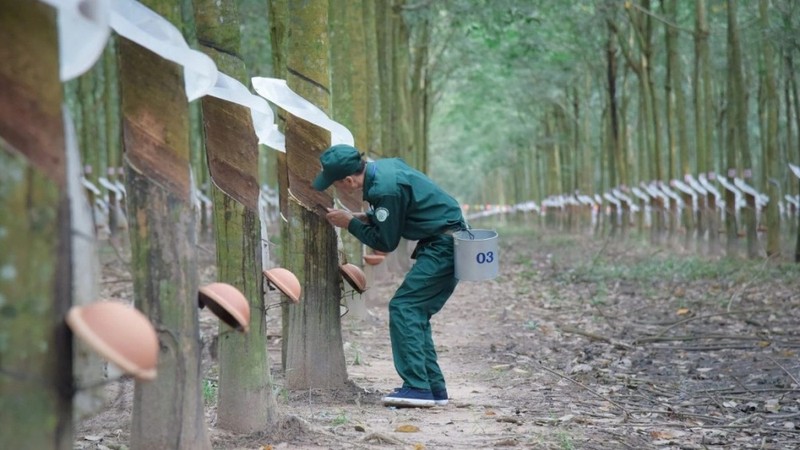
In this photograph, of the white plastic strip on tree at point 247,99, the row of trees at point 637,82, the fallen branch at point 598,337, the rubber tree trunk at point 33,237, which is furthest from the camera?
the row of trees at point 637,82

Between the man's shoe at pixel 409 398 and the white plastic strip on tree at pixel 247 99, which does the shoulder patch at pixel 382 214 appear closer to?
the white plastic strip on tree at pixel 247 99

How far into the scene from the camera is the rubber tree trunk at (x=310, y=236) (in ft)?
21.9

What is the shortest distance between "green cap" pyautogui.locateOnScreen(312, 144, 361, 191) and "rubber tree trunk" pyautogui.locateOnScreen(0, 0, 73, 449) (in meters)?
3.13

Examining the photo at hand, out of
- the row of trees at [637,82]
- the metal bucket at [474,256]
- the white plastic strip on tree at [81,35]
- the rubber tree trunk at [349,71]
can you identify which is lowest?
the metal bucket at [474,256]

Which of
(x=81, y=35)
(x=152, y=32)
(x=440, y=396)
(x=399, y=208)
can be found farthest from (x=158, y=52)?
(x=440, y=396)

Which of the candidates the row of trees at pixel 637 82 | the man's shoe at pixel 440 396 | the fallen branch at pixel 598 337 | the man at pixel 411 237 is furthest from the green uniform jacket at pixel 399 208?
the row of trees at pixel 637 82

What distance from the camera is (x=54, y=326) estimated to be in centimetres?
296

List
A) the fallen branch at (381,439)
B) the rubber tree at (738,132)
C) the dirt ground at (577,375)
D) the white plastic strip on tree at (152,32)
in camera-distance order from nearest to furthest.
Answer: the white plastic strip on tree at (152,32) → the fallen branch at (381,439) → the dirt ground at (577,375) → the rubber tree at (738,132)

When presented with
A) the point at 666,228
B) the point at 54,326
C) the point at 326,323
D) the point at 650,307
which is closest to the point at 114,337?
the point at 54,326

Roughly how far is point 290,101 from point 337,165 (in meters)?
0.68

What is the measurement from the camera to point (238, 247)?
17.4ft

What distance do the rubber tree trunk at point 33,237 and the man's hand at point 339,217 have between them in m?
3.41

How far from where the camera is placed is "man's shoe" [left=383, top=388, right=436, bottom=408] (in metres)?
6.45

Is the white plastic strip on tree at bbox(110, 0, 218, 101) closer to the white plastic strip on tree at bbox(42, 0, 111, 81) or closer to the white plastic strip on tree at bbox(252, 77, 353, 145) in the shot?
the white plastic strip on tree at bbox(42, 0, 111, 81)
